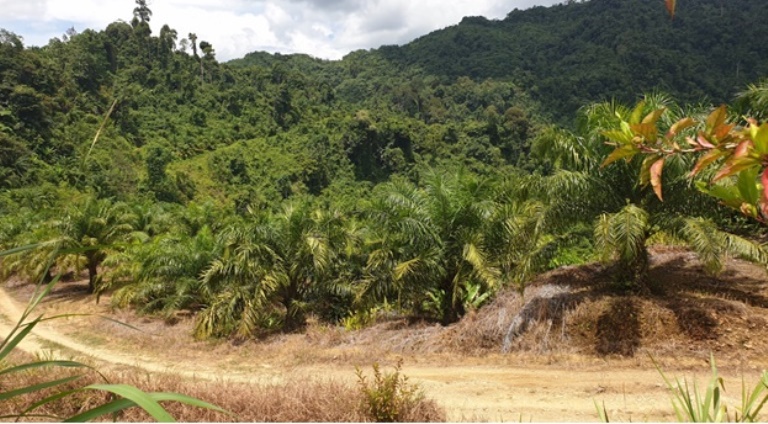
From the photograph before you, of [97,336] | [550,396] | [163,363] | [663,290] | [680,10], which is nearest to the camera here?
[550,396]

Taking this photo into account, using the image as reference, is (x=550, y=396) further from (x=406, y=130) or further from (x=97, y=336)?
(x=406, y=130)

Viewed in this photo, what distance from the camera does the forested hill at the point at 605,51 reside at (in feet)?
194

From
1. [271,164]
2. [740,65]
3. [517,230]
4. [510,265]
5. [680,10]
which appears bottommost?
[510,265]

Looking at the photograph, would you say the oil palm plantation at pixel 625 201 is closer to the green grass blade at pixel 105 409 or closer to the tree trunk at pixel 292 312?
the tree trunk at pixel 292 312

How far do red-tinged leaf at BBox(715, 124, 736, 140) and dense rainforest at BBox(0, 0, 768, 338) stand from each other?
266mm

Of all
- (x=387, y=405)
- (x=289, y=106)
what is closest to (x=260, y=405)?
(x=387, y=405)

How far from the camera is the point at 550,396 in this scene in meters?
5.40

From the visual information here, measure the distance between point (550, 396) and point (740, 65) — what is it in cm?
7225

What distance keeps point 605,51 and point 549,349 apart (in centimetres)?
8189

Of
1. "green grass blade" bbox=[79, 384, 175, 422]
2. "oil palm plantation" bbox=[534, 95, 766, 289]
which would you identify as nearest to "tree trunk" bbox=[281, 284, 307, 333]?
"oil palm plantation" bbox=[534, 95, 766, 289]

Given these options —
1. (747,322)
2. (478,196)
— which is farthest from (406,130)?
(747,322)

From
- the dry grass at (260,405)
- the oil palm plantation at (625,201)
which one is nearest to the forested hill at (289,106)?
the dry grass at (260,405)

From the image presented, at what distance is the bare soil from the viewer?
5371mm

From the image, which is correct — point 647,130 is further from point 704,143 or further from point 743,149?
point 743,149
